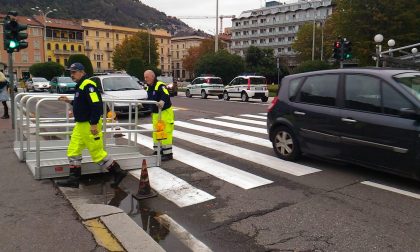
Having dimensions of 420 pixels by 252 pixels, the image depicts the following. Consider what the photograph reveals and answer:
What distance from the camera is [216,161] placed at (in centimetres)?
775

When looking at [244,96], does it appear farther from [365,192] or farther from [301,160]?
[365,192]

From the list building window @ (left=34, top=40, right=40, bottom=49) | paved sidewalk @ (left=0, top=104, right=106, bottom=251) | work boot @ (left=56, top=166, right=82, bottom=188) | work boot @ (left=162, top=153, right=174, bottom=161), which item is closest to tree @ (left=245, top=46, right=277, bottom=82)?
work boot @ (left=162, top=153, right=174, bottom=161)

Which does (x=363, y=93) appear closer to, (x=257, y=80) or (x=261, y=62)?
(x=257, y=80)

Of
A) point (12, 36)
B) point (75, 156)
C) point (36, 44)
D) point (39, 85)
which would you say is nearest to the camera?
point (75, 156)

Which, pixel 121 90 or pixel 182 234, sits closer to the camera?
pixel 182 234

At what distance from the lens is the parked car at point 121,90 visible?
50.1 ft

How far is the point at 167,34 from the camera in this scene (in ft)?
438

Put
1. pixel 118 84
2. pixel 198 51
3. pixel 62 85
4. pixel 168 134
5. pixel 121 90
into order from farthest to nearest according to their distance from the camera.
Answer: pixel 198 51
pixel 62 85
pixel 118 84
pixel 121 90
pixel 168 134

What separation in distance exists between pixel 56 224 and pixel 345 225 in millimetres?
3208

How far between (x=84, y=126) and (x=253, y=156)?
346 cm

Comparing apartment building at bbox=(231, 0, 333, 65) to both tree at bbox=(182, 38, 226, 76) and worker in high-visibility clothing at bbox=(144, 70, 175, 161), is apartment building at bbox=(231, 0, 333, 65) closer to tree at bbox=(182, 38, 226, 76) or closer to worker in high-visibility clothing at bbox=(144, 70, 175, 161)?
tree at bbox=(182, 38, 226, 76)

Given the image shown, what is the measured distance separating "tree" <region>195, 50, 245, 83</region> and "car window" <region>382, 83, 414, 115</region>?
118 ft

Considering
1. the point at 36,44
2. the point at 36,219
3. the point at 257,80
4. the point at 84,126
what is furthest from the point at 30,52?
the point at 36,219

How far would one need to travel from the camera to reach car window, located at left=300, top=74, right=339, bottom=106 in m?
6.64
